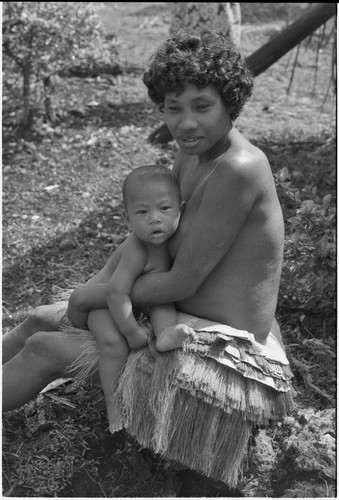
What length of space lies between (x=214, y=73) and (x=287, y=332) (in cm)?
168

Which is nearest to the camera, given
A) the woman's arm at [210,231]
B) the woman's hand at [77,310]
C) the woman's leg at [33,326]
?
the woman's arm at [210,231]

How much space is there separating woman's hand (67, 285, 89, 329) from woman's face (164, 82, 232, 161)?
666 mm

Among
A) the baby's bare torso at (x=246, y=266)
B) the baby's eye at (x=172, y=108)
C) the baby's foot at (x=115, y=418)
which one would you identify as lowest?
the baby's foot at (x=115, y=418)

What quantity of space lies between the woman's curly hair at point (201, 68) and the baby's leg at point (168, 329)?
715 millimetres

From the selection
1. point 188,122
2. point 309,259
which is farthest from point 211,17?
point 188,122

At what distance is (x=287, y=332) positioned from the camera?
4125 millimetres

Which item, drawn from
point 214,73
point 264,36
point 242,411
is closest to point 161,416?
point 242,411

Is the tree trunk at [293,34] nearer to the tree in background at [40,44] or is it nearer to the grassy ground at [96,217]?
the grassy ground at [96,217]

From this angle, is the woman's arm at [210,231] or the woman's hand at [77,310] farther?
the woman's hand at [77,310]

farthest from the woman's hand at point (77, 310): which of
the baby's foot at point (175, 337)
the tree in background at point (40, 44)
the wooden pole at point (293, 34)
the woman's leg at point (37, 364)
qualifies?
the tree in background at point (40, 44)

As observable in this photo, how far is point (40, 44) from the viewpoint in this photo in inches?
224

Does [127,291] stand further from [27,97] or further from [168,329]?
[27,97]

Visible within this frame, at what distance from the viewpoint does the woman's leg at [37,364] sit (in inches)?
125

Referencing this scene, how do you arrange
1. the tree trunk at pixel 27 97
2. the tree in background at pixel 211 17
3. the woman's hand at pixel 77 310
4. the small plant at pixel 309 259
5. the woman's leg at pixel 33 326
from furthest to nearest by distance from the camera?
the tree in background at pixel 211 17 → the tree trunk at pixel 27 97 → the small plant at pixel 309 259 → the woman's leg at pixel 33 326 → the woman's hand at pixel 77 310
